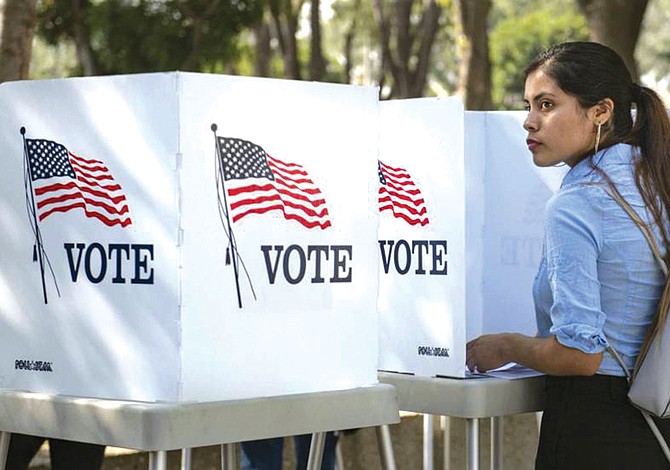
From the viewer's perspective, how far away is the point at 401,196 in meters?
3.67

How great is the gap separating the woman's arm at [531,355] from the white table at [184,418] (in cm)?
33

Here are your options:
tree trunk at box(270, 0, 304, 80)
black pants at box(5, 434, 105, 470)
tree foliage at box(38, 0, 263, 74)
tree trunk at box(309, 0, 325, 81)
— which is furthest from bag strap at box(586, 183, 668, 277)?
tree trunk at box(309, 0, 325, 81)

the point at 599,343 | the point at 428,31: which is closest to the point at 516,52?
the point at 428,31

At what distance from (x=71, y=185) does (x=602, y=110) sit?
1180 millimetres

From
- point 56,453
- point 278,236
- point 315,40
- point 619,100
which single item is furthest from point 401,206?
point 315,40

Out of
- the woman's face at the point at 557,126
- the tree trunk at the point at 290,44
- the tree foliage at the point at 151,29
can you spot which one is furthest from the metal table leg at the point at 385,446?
the tree trunk at the point at 290,44

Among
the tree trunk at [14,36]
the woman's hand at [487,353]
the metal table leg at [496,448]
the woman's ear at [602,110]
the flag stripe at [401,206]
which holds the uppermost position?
the tree trunk at [14,36]

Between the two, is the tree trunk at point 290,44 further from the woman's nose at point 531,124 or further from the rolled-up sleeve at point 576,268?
the rolled-up sleeve at point 576,268

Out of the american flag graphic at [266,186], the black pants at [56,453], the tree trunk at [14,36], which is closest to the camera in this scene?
the american flag graphic at [266,186]

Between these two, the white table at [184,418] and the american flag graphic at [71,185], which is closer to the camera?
the white table at [184,418]

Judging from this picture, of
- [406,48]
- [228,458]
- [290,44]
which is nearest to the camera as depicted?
[228,458]

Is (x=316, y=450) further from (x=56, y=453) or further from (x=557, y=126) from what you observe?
(x=557, y=126)

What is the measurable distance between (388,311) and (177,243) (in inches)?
43.9

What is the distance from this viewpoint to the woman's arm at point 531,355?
309 cm
